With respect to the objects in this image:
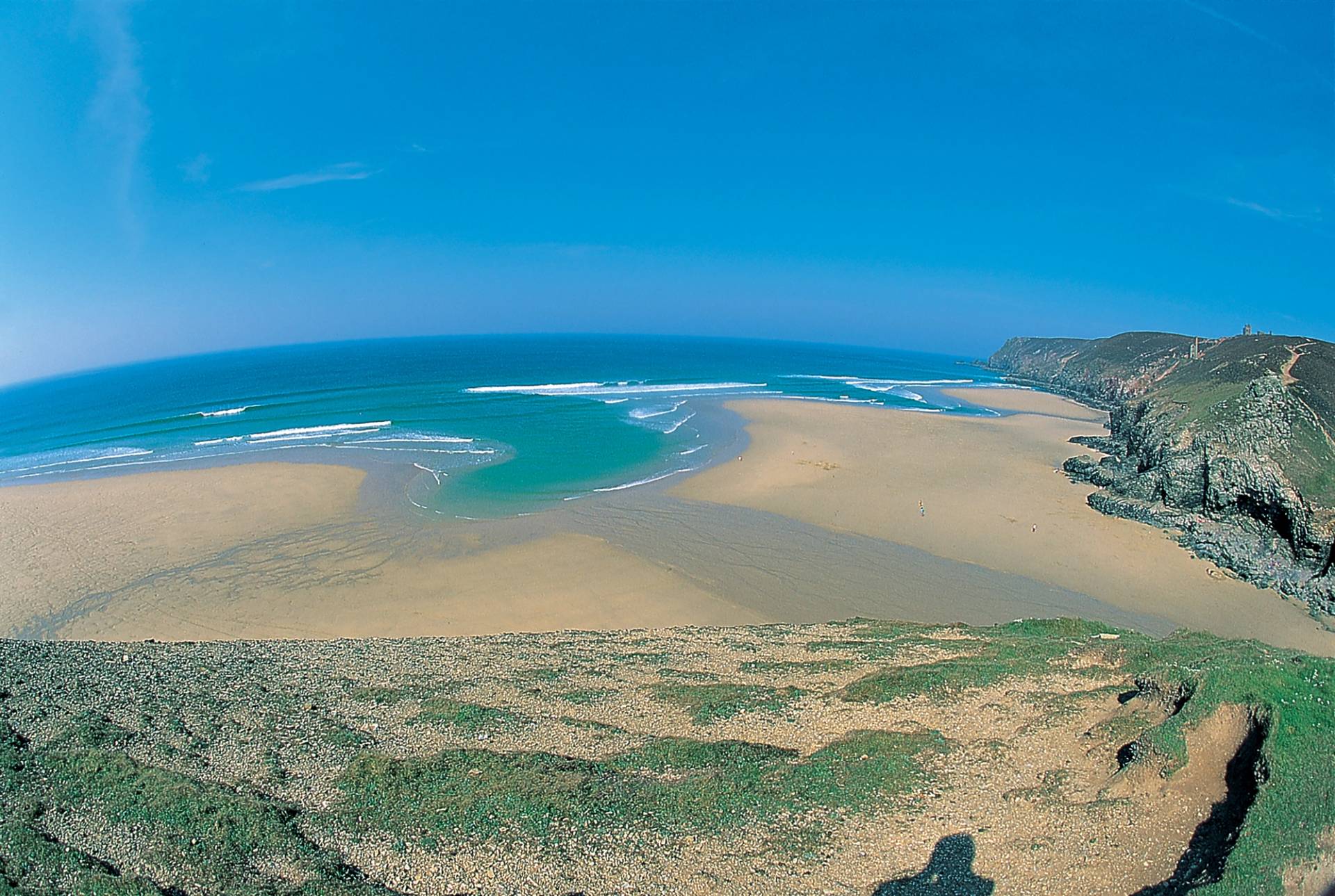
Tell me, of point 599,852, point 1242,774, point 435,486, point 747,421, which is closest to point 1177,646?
point 1242,774

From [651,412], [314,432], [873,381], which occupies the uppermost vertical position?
[873,381]

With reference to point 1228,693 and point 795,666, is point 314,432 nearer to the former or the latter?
point 795,666

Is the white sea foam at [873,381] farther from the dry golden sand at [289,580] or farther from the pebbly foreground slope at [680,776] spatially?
the pebbly foreground slope at [680,776]

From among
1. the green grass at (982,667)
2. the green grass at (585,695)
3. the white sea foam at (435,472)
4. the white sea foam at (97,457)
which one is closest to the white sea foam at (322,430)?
the white sea foam at (97,457)

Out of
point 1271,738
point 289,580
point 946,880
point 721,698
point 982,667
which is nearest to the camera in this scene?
point 946,880

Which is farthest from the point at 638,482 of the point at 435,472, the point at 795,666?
the point at 795,666

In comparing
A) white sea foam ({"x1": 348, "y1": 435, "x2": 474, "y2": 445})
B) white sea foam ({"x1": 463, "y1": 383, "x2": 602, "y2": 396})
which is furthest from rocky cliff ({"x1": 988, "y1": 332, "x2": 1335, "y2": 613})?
white sea foam ({"x1": 463, "y1": 383, "x2": 602, "y2": 396})

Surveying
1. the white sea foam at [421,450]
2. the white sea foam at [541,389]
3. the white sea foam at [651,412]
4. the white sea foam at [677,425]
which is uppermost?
the white sea foam at [541,389]
